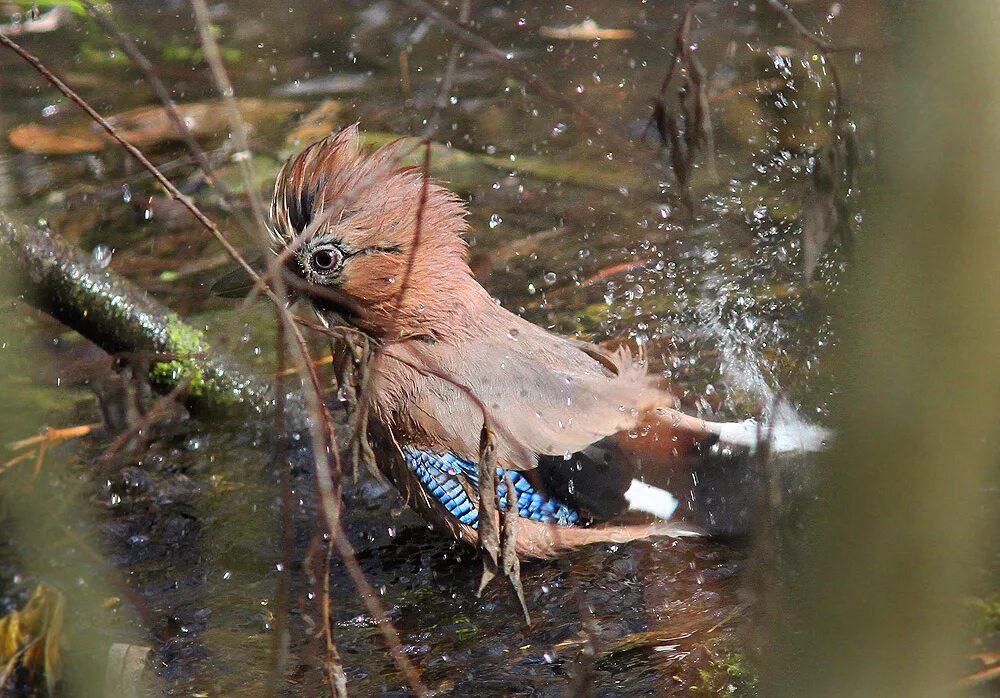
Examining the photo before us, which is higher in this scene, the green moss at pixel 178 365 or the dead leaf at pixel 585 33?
the dead leaf at pixel 585 33

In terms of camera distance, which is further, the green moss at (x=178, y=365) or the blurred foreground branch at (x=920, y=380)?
the green moss at (x=178, y=365)

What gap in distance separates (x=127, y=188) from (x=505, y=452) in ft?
10.0

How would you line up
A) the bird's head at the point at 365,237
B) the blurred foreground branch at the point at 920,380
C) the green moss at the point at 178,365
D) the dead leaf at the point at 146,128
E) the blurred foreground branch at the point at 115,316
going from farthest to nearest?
the dead leaf at the point at 146,128
the green moss at the point at 178,365
the blurred foreground branch at the point at 115,316
the bird's head at the point at 365,237
the blurred foreground branch at the point at 920,380

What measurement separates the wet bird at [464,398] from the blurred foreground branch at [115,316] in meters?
0.60

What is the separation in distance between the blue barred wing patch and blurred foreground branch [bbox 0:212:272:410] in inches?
30.6

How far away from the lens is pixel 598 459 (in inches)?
130

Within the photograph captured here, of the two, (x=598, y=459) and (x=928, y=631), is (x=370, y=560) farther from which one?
(x=928, y=631)

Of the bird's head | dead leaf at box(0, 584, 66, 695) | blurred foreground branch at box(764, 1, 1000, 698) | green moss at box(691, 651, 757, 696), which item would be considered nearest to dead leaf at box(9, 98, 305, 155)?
the bird's head

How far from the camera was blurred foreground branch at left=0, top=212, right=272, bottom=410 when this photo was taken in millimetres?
3537

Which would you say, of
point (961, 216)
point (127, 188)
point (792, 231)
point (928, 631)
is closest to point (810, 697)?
point (928, 631)

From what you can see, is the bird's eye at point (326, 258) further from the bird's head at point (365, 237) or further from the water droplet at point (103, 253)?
the water droplet at point (103, 253)

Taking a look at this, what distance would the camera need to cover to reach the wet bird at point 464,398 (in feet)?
10.5

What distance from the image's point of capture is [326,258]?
320 cm

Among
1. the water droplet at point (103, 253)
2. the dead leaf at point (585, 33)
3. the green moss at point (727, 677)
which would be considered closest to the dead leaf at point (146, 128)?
the water droplet at point (103, 253)
